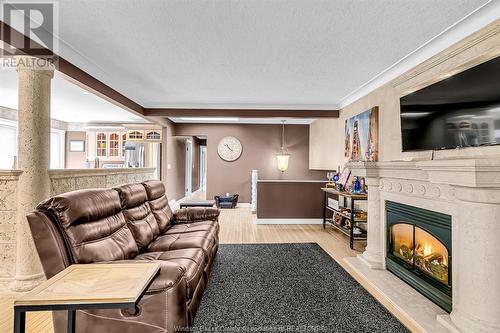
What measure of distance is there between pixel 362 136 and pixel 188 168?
680 cm

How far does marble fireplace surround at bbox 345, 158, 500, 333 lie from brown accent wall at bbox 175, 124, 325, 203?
17.1ft

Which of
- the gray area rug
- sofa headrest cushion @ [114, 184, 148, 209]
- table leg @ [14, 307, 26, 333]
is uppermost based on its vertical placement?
sofa headrest cushion @ [114, 184, 148, 209]

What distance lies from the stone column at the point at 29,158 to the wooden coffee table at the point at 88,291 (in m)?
1.65

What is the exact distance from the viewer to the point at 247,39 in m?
2.68

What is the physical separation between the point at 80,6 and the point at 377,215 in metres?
3.77

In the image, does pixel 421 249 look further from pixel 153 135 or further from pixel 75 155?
pixel 75 155

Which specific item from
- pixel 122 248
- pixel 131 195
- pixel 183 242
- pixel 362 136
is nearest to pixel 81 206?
pixel 122 248

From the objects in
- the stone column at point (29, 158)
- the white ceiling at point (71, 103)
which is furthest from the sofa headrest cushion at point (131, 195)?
the white ceiling at point (71, 103)

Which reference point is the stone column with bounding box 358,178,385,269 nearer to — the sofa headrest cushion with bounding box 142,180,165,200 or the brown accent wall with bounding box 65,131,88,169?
the sofa headrest cushion with bounding box 142,180,165,200

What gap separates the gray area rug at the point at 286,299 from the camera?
2.09 m

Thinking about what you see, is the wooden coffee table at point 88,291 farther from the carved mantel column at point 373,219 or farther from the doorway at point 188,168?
the doorway at point 188,168

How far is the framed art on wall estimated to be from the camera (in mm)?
3902

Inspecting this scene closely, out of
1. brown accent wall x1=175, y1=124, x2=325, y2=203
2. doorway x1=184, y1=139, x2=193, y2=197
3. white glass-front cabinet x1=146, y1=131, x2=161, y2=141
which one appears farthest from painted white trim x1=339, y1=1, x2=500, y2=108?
doorway x1=184, y1=139, x2=193, y2=197

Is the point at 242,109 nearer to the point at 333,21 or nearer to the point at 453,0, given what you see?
the point at 333,21
